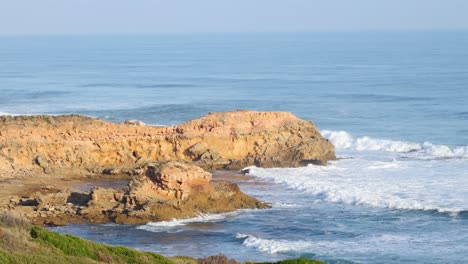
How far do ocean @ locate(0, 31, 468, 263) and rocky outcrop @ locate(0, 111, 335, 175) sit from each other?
179cm

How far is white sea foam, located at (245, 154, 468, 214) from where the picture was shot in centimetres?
3962

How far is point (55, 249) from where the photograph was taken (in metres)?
22.4

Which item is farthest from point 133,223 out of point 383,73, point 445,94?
point 383,73

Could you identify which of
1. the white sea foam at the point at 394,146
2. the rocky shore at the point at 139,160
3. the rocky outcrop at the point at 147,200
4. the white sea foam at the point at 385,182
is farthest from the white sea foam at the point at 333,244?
the white sea foam at the point at 394,146

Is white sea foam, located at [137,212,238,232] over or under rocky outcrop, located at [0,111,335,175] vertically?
under

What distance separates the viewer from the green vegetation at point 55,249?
20938mm

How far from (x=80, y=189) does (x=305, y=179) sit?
10.6 m

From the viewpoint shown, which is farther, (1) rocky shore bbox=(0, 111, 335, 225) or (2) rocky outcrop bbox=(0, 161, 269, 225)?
(1) rocky shore bbox=(0, 111, 335, 225)

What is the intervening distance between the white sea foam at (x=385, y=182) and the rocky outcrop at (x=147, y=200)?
16.4 ft

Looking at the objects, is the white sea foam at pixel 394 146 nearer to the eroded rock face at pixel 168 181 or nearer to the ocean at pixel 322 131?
the ocean at pixel 322 131

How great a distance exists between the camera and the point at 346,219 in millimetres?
36719

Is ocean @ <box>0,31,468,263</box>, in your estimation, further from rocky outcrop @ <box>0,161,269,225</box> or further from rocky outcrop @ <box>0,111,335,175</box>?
rocky outcrop @ <box>0,111,335,175</box>

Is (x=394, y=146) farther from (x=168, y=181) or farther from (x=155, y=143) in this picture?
(x=168, y=181)

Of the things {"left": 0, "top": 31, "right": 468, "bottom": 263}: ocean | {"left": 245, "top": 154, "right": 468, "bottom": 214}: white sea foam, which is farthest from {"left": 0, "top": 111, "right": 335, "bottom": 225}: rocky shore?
{"left": 245, "top": 154, "right": 468, "bottom": 214}: white sea foam
